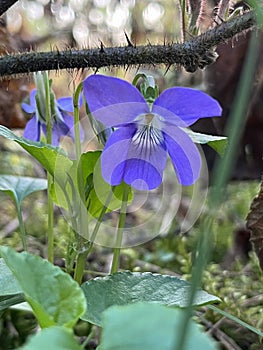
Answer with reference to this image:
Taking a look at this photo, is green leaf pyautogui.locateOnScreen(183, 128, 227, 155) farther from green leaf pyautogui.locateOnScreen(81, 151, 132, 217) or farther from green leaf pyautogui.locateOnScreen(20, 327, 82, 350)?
green leaf pyautogui.locateOnScreen(20, 327, 82, 350)

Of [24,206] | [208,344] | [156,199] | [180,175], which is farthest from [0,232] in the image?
[208,344]

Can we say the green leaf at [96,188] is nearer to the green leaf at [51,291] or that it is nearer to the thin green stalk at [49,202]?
the thin green stalk at [49,202]

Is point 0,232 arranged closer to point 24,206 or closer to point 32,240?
point 32,240

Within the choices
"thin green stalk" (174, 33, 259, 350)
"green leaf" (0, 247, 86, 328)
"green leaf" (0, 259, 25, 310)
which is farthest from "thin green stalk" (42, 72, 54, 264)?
"thin green stalk" (174, 33, 259, 350)

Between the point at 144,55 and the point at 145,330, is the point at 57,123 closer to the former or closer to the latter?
the point at 144,55

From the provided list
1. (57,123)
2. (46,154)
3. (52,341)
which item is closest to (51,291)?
(52,341)
